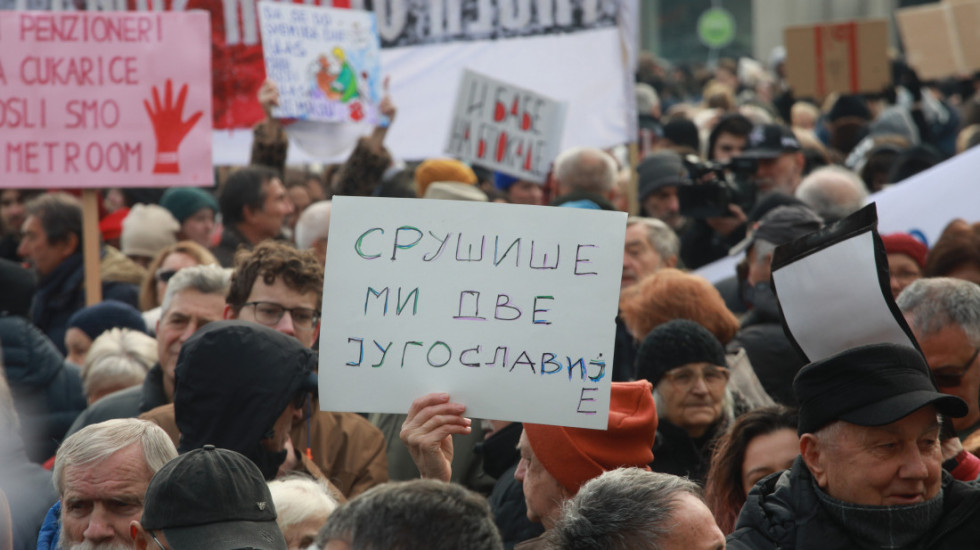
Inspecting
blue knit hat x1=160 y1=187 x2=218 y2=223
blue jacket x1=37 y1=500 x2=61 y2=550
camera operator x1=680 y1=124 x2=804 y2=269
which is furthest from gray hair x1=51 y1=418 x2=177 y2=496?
blue knit hat x1=160 y1=187 x2=218 y2=223

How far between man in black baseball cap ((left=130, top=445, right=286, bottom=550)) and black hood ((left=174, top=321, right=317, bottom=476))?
72 centimetres

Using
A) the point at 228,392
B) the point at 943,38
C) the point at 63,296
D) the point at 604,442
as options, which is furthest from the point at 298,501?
the point at 943,38

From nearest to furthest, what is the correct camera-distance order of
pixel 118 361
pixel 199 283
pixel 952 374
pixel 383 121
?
pixel 952 374 → pixel 199 283 → pixel 118 361 → pixel 383 121

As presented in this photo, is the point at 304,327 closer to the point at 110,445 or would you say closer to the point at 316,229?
the point at 110,445

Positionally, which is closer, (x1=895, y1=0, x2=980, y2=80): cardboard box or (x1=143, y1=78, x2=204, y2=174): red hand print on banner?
(x1=143, y1=78, x2=204, y2=174): red hand print on banner

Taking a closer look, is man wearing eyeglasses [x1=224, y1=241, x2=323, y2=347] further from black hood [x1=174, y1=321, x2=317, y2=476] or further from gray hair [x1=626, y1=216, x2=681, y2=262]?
gray hair [x1=626, y1=216, x2=681, y2=262]

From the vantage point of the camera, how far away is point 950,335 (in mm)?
3596

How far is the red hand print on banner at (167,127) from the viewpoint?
631 centimetres

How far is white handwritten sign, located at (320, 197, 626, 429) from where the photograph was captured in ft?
9.69

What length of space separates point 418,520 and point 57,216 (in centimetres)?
547

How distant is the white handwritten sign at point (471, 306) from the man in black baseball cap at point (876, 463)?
48cm

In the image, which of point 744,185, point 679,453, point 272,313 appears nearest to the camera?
point 679,453

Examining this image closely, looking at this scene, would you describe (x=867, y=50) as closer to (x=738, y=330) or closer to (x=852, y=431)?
(x=738, y=330)

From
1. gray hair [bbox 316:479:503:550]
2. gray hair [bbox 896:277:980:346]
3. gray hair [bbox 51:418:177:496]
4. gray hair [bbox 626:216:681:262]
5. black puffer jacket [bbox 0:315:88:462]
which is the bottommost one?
black puffer jacket [bbox 0:315:88:462]
